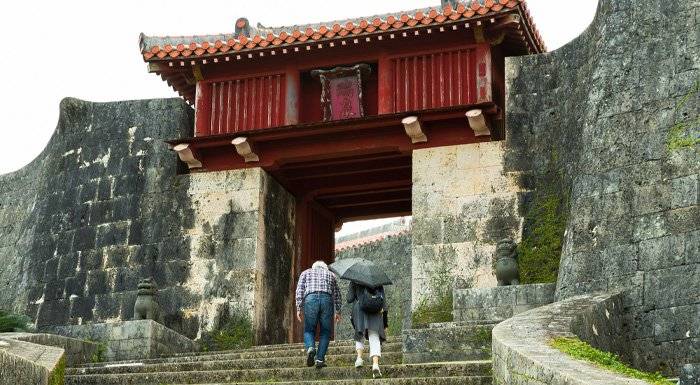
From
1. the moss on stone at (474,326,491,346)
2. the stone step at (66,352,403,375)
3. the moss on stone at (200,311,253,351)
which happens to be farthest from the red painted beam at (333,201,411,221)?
the moss on stone at (474,326,491,346)

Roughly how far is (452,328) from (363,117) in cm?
519

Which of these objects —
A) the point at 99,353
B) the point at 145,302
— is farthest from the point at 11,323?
the point at 145,302

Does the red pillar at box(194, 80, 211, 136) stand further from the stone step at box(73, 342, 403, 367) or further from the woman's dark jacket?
the woman's dark jacket

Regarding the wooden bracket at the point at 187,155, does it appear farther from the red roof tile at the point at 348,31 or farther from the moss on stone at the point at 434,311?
the moss on stone at the point at 434,311

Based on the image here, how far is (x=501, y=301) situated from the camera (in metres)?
13.4

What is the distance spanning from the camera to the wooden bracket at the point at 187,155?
1705cm

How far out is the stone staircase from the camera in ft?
33.6

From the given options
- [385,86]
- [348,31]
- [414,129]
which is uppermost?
[348,31]

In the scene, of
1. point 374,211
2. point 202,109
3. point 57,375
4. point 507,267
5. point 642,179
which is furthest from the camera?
point 374,211

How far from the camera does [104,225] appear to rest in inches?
696

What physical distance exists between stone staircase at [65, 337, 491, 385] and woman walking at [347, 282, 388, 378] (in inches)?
11.6

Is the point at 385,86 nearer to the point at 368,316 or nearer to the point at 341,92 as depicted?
the point at 341,92

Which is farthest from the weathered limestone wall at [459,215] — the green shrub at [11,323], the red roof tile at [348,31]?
the green shrub at [11,323]

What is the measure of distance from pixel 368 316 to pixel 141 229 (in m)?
7.35
